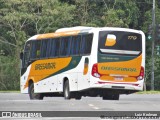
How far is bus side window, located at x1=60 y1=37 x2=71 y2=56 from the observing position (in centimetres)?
3347

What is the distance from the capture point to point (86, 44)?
1258 inches

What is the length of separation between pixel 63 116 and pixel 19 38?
153 feet

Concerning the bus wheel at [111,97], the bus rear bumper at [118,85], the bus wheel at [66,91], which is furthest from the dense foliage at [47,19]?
the bus rear bumper at [118,85]

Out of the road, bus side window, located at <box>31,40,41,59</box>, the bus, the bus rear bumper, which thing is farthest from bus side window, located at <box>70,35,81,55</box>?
the road

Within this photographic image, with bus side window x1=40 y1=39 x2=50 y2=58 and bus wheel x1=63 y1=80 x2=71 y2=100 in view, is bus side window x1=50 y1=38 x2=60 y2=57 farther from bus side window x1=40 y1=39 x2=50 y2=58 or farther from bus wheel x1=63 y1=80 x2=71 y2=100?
bus wheel x1=63 y1=80 x2=71 y2=100

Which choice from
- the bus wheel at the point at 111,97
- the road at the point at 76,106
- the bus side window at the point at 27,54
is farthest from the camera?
the bus side window at the point at 27,54

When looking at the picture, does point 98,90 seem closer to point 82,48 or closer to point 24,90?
point 82,48

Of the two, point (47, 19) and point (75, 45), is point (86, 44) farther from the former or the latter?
point (47, 19)

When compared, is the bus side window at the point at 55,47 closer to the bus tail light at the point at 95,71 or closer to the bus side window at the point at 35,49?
the bus side window at the point at 35,49

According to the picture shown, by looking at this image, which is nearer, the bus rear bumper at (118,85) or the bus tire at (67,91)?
the bus rear bumper at (118,85)

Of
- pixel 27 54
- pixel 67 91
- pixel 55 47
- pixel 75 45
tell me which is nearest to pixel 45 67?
pixel 55 47

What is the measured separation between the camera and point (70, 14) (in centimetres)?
6738

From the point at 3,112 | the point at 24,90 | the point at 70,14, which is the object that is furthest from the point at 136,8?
the point at 3,112

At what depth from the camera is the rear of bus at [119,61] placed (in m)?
31.6
